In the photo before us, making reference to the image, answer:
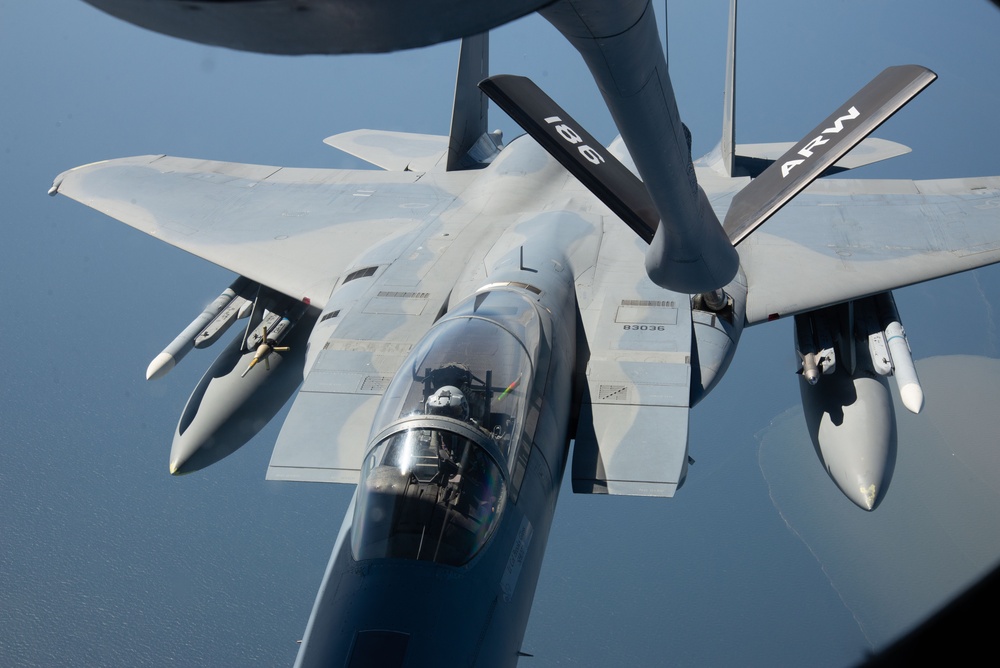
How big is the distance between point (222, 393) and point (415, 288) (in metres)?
2.96

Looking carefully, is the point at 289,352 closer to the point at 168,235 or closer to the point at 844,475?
the point at 168,235

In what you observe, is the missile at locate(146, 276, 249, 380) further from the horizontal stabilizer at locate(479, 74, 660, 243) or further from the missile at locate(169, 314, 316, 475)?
the horizontal stabilizer at locate(479, 74, 660, 243)

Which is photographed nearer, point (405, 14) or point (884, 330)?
point (405, 14)

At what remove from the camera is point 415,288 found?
751cm

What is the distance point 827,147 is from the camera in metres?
4.90

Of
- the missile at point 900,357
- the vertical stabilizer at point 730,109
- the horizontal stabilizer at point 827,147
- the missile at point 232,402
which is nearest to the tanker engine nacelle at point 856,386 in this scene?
the missile at point 900,357

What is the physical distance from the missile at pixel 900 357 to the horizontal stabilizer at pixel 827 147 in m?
3.00

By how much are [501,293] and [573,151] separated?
1817 mm

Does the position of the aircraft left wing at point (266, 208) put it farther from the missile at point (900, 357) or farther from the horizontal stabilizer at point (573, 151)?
the missile at point (900, 357)

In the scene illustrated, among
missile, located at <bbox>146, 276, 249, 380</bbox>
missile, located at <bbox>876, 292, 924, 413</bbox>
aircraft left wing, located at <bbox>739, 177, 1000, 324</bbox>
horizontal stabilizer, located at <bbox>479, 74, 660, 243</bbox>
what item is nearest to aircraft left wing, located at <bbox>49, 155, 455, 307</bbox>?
missile, located at <bbox>146, 276, 249, 380</bbox>

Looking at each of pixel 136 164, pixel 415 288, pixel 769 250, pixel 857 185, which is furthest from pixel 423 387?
pixel 136 164

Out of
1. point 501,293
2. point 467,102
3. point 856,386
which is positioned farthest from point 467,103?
point 856,386

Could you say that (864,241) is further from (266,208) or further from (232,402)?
(266,208)

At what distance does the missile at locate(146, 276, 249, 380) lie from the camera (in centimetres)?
848
